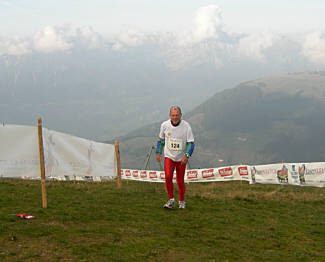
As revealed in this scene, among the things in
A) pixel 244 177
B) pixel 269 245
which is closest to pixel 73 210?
pixel 269 245

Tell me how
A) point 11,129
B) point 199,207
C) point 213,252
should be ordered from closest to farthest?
point 213,252 → point 11,129 → point 199,207

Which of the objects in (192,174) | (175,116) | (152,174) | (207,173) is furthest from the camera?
(152,174)

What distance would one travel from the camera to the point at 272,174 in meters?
27.5

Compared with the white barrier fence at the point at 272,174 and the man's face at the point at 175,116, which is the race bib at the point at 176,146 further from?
the white barrier fence at the point at 272,174

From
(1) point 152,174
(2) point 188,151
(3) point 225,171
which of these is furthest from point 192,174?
(2) point 188,151

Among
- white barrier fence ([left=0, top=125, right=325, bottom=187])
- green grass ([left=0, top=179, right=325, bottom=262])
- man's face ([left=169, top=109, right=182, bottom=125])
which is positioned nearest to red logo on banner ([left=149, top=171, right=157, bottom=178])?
white barrier fence ([left=0, top=125, right=325, bottom=187])

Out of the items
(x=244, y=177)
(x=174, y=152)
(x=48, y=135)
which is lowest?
(x=244, y=177)

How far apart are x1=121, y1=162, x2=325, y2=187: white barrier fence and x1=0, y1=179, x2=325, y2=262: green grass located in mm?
14199

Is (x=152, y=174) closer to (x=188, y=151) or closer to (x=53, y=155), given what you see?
(x=53, y=155)

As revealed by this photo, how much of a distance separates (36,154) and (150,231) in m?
4.05

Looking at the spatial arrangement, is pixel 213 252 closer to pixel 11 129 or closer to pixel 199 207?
pixel 199 207

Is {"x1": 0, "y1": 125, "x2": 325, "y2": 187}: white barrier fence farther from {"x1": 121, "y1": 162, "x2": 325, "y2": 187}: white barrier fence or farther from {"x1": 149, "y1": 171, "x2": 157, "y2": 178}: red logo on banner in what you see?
{"x1": 149, "y1": 171, "x2": 157, "y2": 178}: red logo on banner

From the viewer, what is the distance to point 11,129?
32.3 ft

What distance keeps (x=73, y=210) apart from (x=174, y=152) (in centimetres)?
291
